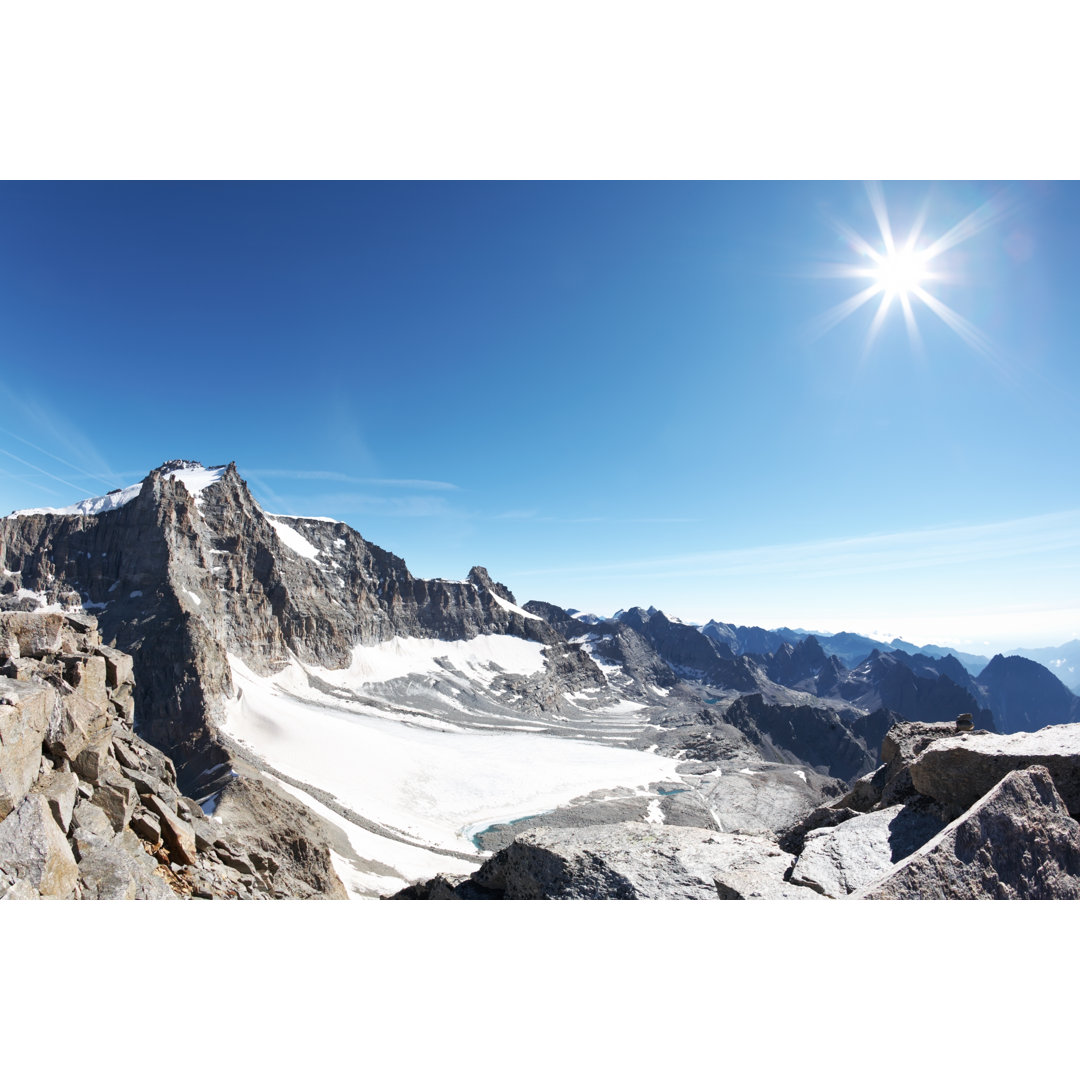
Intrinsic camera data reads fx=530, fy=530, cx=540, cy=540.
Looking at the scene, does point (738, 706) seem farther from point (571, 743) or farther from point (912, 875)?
point (912, 875)

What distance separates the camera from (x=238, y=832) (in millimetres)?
18859

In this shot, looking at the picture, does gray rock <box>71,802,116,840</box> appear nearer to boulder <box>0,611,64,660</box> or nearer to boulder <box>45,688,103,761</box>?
boulder <box>45,688,103,761</box>

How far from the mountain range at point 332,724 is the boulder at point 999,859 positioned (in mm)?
14424

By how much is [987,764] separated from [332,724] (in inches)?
4411

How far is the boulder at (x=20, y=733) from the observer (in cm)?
892

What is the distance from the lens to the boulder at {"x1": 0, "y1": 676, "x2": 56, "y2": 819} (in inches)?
351

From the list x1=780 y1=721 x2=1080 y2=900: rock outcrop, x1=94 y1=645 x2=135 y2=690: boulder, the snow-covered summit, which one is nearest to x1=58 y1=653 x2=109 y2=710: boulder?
x1=94 y1=645 x2=135 y2=690: boulder

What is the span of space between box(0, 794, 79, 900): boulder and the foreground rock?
7.03 m

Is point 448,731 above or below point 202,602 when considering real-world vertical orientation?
below

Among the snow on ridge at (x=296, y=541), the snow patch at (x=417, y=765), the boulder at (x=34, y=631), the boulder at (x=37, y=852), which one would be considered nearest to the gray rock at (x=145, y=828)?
the boulder at (x=37, y=852)

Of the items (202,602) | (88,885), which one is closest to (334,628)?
(202,602)

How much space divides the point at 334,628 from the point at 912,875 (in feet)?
574

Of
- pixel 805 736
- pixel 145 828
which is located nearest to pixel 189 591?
pixel 145 828

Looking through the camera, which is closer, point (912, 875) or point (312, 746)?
point (912, 875)
